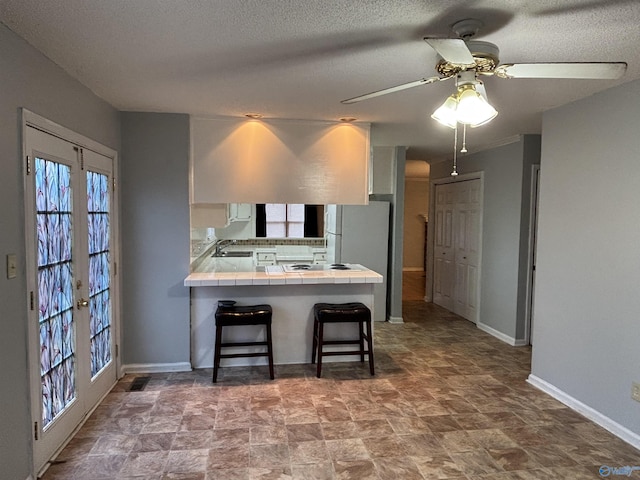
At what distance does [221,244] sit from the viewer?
664 cm

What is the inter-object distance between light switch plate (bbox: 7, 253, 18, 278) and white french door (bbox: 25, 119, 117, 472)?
10cm

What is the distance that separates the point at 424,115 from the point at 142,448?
10.9ft

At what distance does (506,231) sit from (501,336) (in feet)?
4.05

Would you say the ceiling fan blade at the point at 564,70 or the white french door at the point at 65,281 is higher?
the ceiling fan blade at the point at 564,70

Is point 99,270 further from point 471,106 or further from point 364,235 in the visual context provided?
point 364,235

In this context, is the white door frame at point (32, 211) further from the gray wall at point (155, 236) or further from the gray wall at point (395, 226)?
the gray wall at point (395, 226)

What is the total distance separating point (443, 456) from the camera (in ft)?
8.21

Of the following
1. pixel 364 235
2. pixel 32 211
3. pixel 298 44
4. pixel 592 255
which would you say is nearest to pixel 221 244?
pixel 364 235

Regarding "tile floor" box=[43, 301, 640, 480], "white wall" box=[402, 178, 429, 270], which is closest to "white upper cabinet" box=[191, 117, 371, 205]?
"tile floor" box=[43, 301, 640, 480]

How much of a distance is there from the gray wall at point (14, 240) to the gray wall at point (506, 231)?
4.39 metres

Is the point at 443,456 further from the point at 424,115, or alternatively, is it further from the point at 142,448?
the point at 424,115

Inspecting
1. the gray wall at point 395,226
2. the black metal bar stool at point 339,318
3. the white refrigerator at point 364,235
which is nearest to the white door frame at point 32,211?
the black metal bar stool at point 339,318

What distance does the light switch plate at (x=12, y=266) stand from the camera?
1971mm

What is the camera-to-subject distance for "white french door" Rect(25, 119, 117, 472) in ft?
7.27
